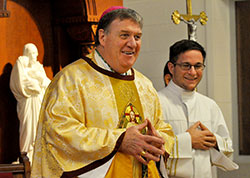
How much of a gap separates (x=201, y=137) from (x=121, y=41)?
139 centimetres

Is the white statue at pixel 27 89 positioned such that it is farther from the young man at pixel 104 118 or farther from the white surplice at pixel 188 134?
the young man at pixel 104 118

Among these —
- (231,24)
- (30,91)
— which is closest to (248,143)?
(231,24)

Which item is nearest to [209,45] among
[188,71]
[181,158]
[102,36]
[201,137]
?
[188,71]

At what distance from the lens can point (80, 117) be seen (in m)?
2.89

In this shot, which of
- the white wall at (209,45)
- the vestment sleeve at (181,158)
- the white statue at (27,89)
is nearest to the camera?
the vestment sleeve at (181,158)

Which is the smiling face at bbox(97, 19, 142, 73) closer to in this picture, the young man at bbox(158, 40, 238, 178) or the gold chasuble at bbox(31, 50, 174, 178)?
the gold chasuble at bbox(31, 50, 174, 178)

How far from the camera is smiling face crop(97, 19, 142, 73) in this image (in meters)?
2.96

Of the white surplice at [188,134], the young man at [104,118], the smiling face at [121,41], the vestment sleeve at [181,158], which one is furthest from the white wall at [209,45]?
the smiling face at [121,41]

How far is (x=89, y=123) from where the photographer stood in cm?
293

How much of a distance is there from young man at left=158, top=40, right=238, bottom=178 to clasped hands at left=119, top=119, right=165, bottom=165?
3.51 ft

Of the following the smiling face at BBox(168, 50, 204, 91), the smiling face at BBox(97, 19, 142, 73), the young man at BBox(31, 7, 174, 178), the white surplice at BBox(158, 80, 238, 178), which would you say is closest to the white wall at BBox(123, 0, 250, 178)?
the white surplice at BBox(158, 80, 238, 178)

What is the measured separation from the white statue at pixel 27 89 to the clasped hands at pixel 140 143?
6.93ft

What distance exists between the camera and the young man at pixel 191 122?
3984mm

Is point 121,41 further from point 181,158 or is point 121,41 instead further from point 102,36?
point 181,158
